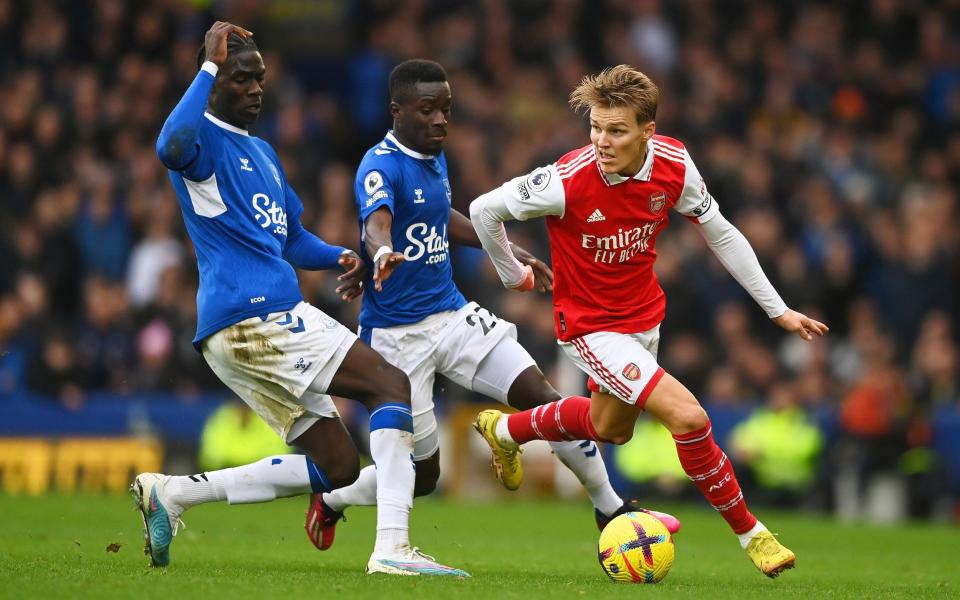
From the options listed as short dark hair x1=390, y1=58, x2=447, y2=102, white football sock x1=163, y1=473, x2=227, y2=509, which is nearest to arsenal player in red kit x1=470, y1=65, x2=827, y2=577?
short dark hair x1=390, y1=58, x2=447, y2=102

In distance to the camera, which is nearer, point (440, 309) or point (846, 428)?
point (440, 309)

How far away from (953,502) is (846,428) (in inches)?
48.8

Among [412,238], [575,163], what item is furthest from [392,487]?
[575,163]

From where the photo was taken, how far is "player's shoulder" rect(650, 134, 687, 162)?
26.3 ft

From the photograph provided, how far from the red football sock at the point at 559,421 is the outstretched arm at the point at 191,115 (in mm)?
2420

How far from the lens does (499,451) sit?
8.80 metres

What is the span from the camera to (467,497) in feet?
53.7

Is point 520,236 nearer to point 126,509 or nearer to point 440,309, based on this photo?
point 126,509

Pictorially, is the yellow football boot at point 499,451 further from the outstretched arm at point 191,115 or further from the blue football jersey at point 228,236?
the outstretched arm at point 191,115

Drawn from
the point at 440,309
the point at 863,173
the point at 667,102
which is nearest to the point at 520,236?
the point at 667,102

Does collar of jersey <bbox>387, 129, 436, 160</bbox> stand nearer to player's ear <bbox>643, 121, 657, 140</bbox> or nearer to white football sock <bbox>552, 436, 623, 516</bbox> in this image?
player's ear <bbox>643, 121, 657, 140</bbox>

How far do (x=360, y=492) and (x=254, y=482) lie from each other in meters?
0.75

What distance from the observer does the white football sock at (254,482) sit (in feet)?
26.1

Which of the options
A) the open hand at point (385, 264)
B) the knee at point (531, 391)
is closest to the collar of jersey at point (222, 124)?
the open hand at point (385, 264)
